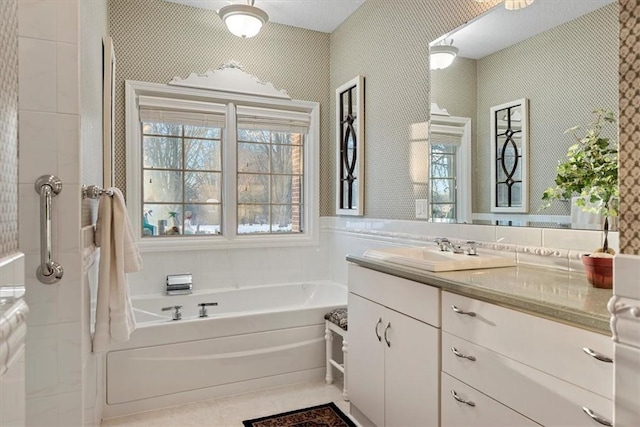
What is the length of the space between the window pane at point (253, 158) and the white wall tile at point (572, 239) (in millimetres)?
2483

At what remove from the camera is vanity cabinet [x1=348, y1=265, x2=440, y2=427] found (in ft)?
5.55

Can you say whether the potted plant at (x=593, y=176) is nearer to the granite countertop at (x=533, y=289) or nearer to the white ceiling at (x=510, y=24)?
the granite countertop at (x=533, y=289)

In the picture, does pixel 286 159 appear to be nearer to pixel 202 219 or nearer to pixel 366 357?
pixel 202 219

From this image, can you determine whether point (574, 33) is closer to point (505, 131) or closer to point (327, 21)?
point (505, 131)

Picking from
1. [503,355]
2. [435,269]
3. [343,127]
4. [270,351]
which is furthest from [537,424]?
[343,127]

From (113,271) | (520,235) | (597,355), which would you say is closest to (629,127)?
(597,355)

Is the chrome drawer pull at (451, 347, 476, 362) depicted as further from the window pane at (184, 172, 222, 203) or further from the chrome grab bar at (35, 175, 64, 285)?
the window pane at (184, 172, 222, 203)

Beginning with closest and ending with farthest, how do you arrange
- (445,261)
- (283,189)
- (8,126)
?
(8,126), (445,261), (283,189)

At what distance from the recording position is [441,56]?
2477 mm

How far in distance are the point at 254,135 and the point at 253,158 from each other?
207 mm

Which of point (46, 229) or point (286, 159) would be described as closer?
point (46, 229)

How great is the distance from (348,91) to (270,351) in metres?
2.21

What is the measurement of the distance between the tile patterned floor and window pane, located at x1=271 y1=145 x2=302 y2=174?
6.22 ft

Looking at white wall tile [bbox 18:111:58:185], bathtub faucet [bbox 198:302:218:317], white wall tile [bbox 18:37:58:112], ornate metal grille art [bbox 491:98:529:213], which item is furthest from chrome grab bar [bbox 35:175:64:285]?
ornate metal grille art [bbox 491:98:529:213]
